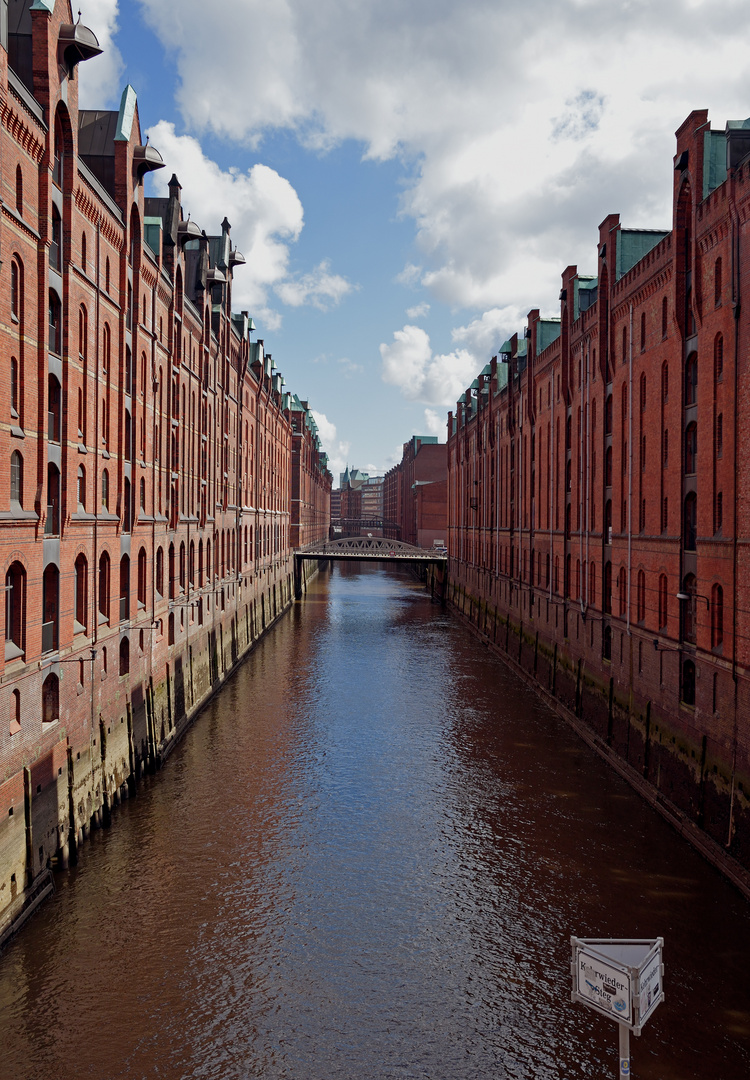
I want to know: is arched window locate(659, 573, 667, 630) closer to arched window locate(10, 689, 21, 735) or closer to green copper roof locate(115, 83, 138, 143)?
arched window locate(10, 689, 21, 735)

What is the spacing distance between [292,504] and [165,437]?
58973mm

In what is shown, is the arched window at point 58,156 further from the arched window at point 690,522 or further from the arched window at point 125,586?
the arched window at point 690,522

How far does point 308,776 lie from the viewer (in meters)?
24.7

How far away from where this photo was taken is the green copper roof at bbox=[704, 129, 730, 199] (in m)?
20.5

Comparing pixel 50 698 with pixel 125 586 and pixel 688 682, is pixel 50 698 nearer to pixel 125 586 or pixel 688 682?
pixel 125 586

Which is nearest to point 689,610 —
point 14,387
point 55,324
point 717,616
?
point 717,616

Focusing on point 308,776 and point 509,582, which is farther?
point 509,582

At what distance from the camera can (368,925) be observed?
15.9 meters

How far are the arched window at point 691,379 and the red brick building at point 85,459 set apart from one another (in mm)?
16610

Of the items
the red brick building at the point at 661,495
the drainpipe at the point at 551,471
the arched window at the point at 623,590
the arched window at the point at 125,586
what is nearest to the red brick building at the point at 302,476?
the red brick building at the point at 661,495

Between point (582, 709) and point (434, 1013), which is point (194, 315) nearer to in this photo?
point (582, 709)

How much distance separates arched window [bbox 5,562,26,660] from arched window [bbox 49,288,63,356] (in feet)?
18.6

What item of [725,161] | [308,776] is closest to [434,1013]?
[308,776]

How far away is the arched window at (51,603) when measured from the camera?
1744 cm
